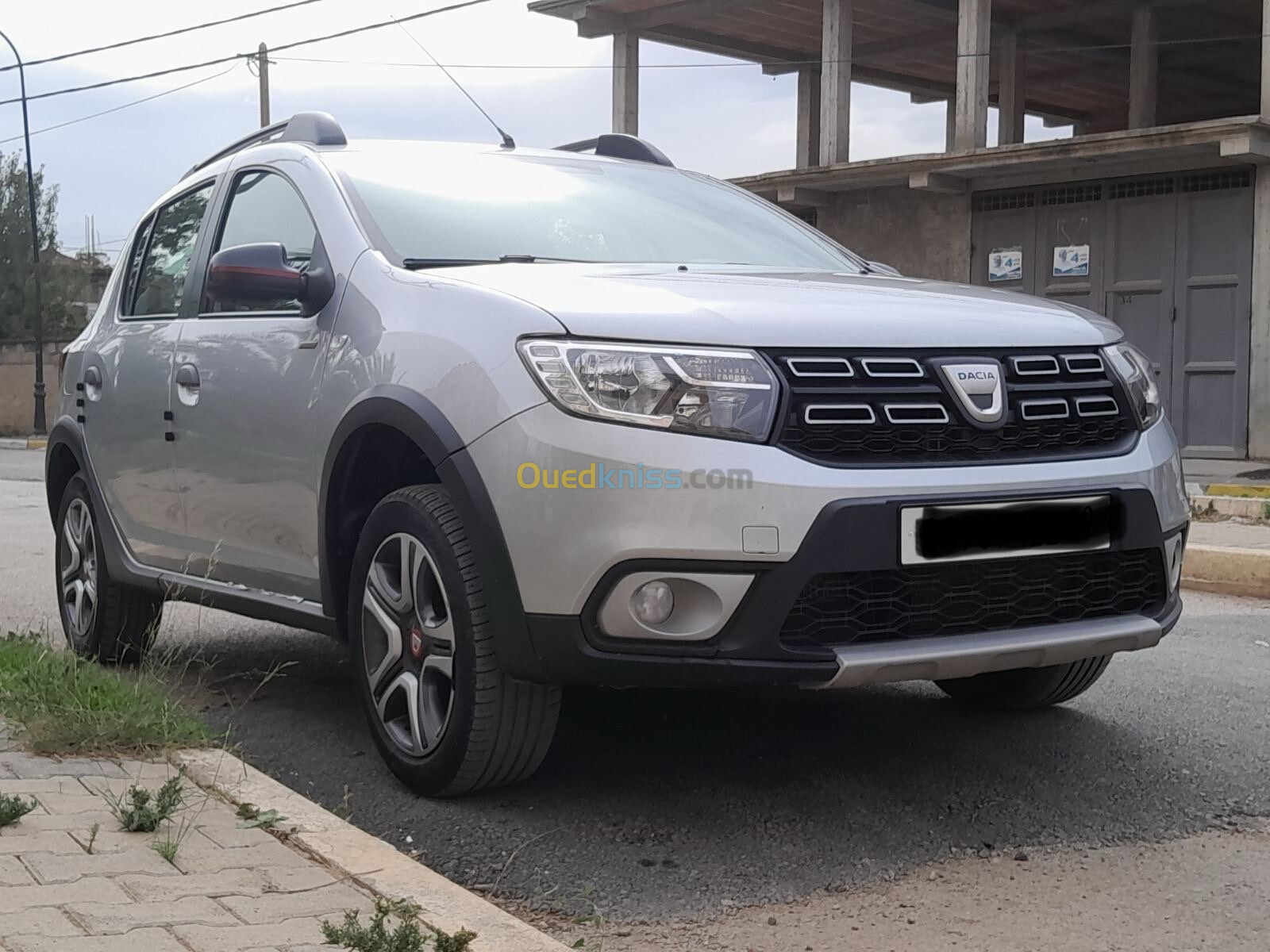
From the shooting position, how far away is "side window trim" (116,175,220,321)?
5102 mm

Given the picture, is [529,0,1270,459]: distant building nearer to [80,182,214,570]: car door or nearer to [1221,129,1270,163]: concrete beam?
[1221,129,1270,163]: concrete beam

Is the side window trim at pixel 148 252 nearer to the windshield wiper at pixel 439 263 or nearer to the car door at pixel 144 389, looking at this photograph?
the car door at pixel 144 389

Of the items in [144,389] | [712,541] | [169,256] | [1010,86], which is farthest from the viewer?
[1010,86]

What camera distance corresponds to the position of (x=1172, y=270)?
15461 mm

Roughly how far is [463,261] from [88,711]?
152cm

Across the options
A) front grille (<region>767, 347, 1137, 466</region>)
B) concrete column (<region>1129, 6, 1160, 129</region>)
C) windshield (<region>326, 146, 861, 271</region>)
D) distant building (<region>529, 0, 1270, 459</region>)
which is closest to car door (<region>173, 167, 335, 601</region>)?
windshield (<region>326, 146, 861, 271</region>)

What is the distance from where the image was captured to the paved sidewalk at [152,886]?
2596mm

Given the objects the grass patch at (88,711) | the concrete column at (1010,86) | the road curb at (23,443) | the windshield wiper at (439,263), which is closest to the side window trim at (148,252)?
the grass patch at (88,711)

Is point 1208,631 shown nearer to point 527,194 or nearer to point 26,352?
point 527,194

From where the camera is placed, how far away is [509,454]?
3369 mm

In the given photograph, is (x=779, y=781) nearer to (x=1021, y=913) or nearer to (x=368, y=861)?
(x=1021, y=913)

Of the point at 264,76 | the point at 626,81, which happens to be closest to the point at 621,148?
the point at 626,81

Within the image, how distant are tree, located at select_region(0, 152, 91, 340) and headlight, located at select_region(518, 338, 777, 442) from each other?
37.8m

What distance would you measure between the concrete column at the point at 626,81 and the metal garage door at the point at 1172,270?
4569mm
